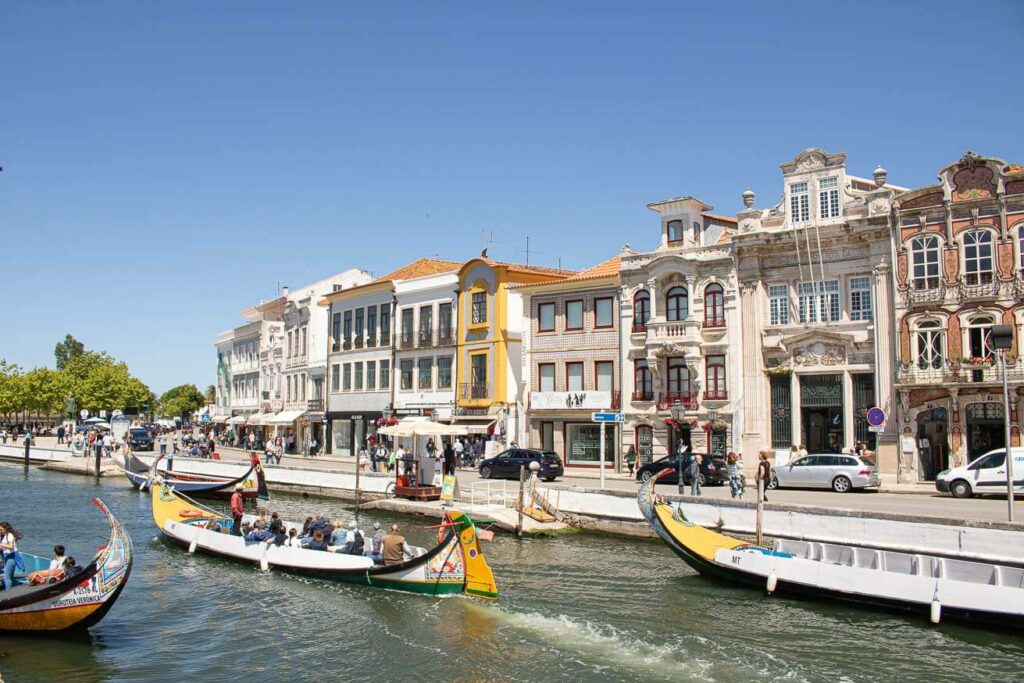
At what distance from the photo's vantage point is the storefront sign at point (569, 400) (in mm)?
45188

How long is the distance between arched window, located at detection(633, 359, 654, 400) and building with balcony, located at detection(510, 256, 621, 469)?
119 centimetres

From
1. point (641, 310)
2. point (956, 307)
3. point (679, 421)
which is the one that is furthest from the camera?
point (641, 310)

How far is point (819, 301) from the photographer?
38625 millimetres

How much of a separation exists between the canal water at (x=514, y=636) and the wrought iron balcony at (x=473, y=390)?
26.2m

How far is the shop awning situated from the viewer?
215 feet

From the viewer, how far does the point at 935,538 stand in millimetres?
21953

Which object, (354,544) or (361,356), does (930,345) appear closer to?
(354,544)

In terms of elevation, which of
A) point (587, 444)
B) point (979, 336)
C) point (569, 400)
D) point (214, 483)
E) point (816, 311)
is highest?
point (816, 311)

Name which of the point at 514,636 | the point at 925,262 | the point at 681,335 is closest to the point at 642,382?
the point at 681,335

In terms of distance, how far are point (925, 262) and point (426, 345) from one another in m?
28.9

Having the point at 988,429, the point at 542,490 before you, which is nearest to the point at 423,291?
the point at 542,490

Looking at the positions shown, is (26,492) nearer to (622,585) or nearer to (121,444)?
(121,444)

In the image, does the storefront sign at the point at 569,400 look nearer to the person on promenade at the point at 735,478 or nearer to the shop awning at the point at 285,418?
the person on promenade at the point at 735,478

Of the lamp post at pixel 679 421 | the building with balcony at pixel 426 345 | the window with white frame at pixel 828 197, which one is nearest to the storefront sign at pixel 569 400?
the lamp post at pixel 679 421
